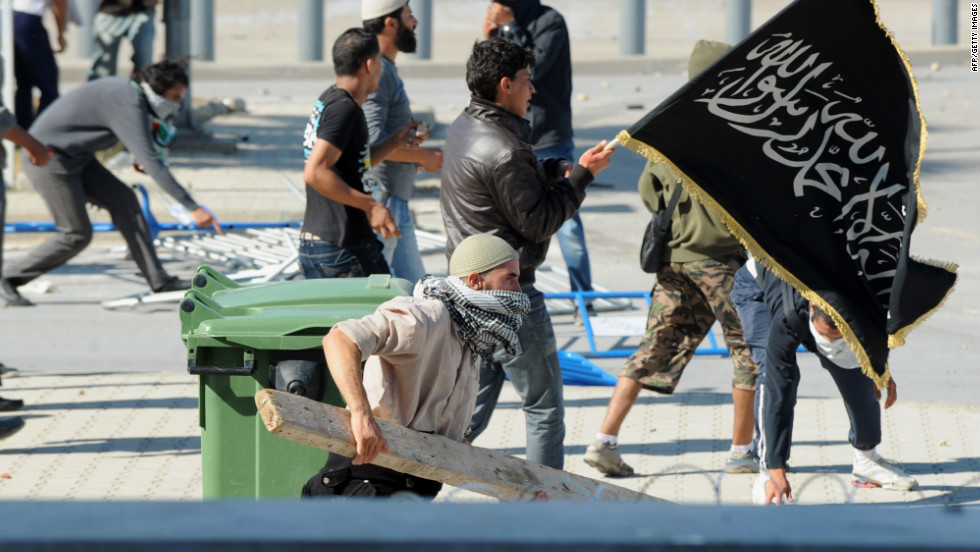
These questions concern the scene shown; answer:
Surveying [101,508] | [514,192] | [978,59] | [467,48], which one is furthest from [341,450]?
[467,48]

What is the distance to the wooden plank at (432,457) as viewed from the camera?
3.14 m

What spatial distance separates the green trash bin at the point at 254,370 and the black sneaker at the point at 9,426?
1.88 metres

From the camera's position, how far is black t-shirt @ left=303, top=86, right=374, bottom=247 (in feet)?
18.0

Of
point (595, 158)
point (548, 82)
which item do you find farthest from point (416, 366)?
point (548, 82)

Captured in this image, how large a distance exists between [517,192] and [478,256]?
0.85 meters

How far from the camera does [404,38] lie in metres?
6.56

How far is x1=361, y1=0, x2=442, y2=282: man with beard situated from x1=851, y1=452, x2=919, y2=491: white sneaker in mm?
2378

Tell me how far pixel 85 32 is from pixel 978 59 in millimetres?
17442

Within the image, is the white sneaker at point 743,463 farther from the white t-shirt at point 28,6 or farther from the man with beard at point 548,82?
the white t-shirt at point 28,6

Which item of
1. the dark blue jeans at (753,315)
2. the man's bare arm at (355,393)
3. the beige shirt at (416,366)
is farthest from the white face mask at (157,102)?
the man's bare arm at (355,393)

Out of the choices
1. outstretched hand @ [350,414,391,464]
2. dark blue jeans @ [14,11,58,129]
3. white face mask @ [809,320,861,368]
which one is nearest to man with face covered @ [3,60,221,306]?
white face mask @ [809,320,861,368]

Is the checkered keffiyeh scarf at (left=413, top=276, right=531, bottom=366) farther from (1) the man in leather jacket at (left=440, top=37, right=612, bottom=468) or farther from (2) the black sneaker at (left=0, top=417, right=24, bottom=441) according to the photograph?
(2) the black sneaker at (left=0, top=417, right=24, bottom=441)

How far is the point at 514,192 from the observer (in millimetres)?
4625

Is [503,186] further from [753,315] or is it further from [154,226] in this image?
[154,226]
